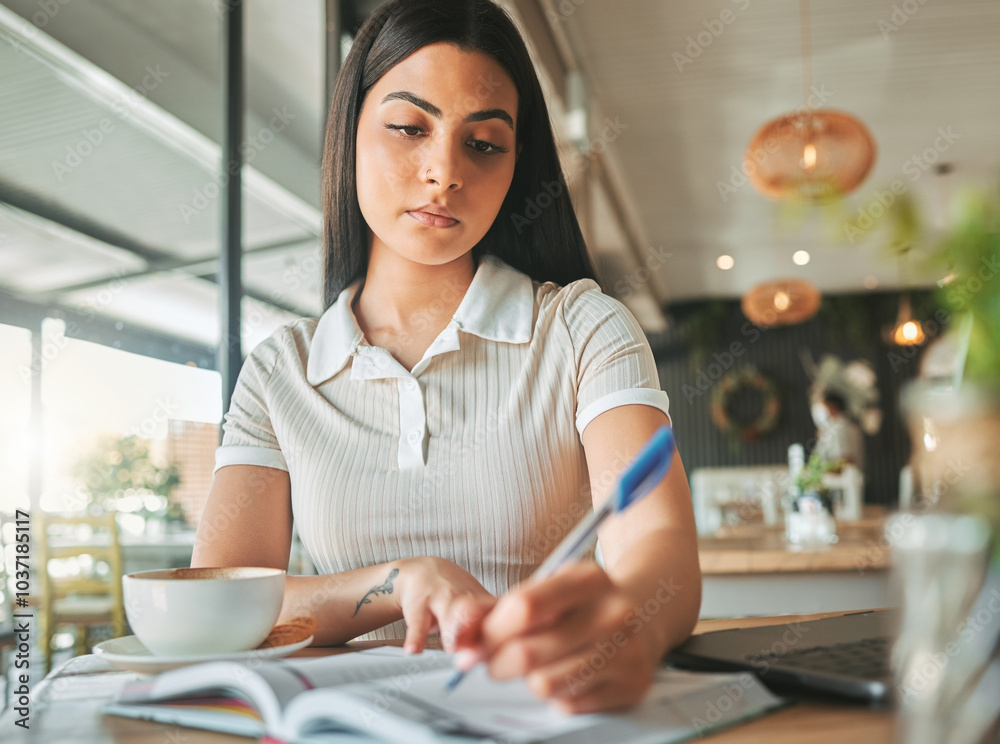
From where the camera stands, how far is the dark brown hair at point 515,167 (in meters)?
1.14

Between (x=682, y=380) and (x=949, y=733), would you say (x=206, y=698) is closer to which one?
(x=949, y=733)

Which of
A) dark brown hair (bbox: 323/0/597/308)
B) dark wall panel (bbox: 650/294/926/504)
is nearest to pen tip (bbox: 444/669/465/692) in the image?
dark brown hair (bbox: 323/0/597/308)

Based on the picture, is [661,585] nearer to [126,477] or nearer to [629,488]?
[629,488]

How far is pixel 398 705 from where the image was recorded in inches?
19.2

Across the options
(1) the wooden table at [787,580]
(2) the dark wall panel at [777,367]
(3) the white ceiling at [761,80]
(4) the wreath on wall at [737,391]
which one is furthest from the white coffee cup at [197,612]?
(4) the wreath on wall at [737,391]

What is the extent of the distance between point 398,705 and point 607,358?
641 mm

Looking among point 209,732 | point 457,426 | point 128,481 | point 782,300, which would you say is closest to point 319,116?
point 128,481

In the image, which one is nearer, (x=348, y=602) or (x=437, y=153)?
(x=348, y=602)

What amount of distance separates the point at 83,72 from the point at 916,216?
2.14 m

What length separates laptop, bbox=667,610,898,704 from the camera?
0.58m

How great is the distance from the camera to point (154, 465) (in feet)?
6.72

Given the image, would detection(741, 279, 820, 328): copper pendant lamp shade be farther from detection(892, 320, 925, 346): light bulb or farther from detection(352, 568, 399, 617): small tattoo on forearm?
detection(352, 568, 399, 617): small tattoo on forearm

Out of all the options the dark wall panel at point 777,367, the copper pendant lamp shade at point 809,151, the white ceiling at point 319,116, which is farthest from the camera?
the dark wall panel at point 777,367

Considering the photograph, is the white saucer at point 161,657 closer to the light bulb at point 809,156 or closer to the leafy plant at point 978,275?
→ the leafy plant at point 978,275
